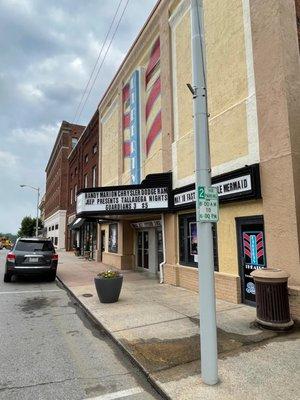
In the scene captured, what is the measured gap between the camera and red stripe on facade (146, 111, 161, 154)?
1373 centimetres

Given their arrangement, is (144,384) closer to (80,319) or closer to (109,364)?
(109,364)

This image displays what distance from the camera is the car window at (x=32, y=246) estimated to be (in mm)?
13453

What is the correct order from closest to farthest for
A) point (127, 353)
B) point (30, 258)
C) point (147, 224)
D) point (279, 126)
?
1. point (127, 353)
2. point (279, 126)
3. point (30, 258)
4. point (147, 224)

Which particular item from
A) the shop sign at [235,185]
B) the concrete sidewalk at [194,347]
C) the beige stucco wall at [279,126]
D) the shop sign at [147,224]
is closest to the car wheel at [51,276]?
the shop sign at [147,224]

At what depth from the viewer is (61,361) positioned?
5.18 m

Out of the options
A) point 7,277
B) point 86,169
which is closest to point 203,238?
point 7,277

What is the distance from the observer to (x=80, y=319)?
7.80 meters

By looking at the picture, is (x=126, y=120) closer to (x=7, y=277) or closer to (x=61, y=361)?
(x=7, y=277)

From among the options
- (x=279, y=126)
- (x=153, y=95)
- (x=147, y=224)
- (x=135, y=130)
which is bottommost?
(x=147, y=224)

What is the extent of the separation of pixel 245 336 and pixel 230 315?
140cm

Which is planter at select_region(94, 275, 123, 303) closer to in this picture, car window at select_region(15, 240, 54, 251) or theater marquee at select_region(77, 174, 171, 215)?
theater marquee at select_region(77, 174, 171, 215)

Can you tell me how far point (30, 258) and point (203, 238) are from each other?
10.5 m

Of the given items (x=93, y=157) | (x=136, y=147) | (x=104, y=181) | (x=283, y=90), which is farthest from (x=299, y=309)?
(x=93, y=157)

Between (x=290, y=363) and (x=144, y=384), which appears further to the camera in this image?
(x=290, y=363)
